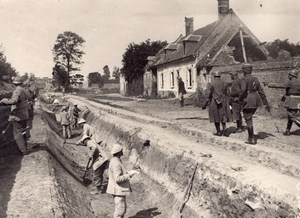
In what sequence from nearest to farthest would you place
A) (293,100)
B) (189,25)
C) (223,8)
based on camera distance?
(293,100) < (223,8) < (189,25)

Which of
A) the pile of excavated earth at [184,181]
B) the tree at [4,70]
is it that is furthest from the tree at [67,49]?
the pile of excavated earth at [184,181]

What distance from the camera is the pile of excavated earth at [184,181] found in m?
5.30

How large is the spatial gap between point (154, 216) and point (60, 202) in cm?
217

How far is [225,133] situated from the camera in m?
10.8

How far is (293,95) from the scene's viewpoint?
374 inches

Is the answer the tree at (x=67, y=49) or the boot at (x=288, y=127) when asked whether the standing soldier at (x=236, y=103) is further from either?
the tree at (x=67, y=49)

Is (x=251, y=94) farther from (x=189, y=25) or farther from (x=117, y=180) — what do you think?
(x=189, y=25)

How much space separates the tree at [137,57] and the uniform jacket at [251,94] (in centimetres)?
3761

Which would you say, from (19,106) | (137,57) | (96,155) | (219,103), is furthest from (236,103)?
(137,57)

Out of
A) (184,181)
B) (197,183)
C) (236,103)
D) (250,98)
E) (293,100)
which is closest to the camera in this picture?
(197,183)

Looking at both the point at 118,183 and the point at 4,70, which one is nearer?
the point at 118,183

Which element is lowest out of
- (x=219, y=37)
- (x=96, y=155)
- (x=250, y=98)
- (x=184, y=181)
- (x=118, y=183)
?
(x=184, y=181)

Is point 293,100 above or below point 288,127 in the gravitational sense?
above

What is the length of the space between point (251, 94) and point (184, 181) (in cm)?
285
